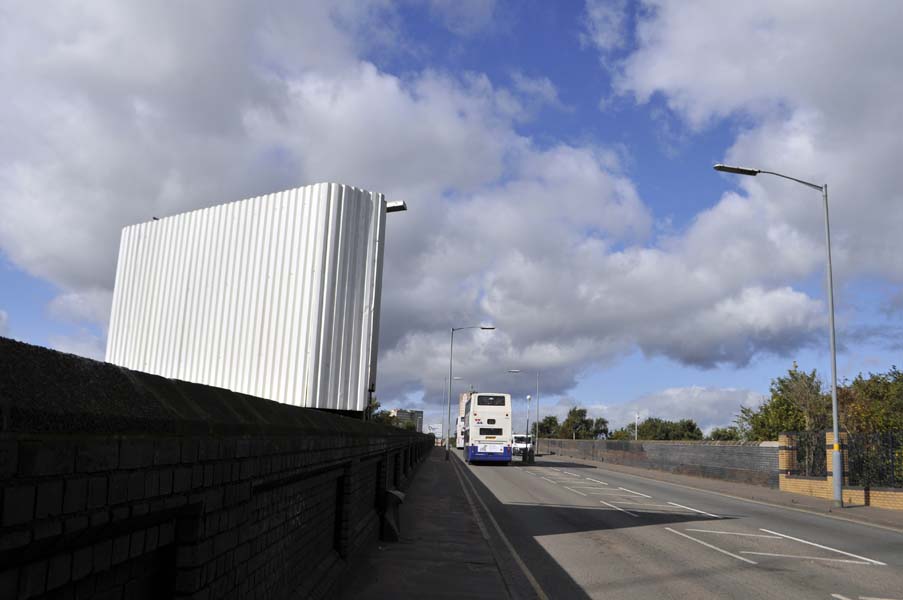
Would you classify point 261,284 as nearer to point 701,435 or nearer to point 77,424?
point 77,424

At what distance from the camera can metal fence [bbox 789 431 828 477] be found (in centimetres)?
2634

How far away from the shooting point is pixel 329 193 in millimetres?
11391

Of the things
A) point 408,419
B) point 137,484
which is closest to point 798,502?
point 137,484

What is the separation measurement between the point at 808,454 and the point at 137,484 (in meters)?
29.1

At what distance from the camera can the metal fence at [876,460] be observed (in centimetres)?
2141

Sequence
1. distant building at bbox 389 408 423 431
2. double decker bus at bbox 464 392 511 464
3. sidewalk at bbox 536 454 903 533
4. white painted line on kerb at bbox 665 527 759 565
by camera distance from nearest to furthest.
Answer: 1. white painted line on kerb at bbox 665 527 759 565
2. sidewalk at bbox 536 454 903 533
3. double decker bus at bbox 464 392 511 464
4. distant building at bbox 389 408 423 431

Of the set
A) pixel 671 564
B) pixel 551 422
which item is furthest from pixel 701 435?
pixel 671 564

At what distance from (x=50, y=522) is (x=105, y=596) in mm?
Result: 795

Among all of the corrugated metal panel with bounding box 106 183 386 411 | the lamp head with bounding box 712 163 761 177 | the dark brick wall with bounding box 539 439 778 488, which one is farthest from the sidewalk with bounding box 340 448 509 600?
the dark brick wall with bounding box 539 439 778 488

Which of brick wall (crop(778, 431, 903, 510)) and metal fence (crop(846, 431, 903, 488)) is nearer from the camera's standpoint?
brick wall (crop(778, 431, 903, 510))

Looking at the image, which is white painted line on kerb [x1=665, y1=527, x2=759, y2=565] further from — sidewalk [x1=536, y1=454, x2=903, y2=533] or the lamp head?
the lamp head

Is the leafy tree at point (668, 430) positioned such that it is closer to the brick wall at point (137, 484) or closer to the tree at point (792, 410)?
the tree at point (792, 410)

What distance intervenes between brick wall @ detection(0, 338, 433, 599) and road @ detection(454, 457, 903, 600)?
17.3 feet

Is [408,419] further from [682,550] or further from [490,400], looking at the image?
[682,550]
